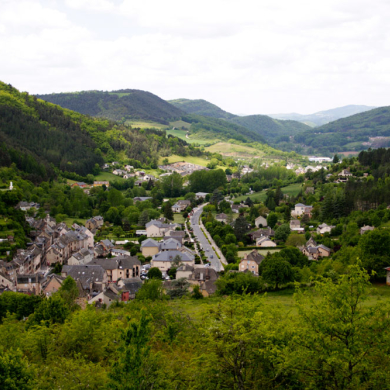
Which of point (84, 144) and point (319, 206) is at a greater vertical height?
point (84, 144)

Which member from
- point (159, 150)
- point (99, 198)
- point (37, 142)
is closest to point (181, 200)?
point (99, 198)

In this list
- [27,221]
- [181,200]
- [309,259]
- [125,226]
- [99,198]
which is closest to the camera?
[309,259]

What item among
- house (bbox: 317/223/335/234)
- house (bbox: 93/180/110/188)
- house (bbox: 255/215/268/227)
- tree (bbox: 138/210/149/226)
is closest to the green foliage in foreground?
house (bbox: 317/223/335/234)

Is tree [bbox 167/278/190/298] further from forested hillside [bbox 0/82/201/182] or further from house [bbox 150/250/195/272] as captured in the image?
forested hillside [bbox 0/82/201/182]

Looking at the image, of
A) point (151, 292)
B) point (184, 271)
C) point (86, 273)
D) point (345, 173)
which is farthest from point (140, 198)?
point (151, 292)

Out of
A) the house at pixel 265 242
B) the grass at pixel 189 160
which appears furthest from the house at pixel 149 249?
the grass at pixel 189 160

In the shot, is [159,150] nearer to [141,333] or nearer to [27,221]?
[27,221]

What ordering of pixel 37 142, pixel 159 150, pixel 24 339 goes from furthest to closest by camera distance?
pixel 159 150
pixel 37 142
pixel 24 339

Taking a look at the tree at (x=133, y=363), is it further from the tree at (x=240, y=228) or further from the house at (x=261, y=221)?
the house at (x=261, y=221)
